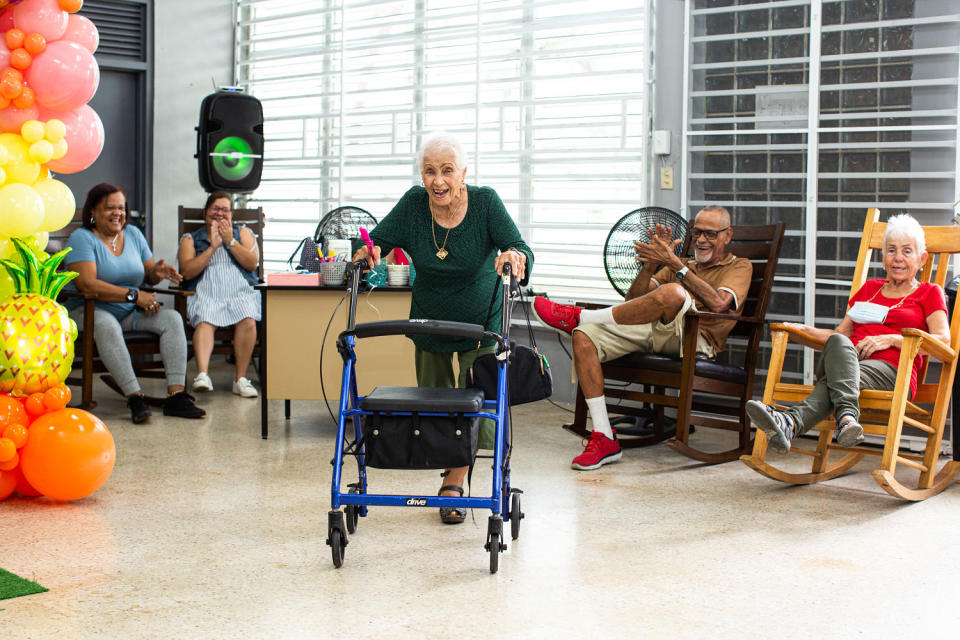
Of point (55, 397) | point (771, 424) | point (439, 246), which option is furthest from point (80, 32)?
point (771, 424)

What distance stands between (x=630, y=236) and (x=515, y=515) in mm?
1889

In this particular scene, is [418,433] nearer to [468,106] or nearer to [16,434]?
[16,434]

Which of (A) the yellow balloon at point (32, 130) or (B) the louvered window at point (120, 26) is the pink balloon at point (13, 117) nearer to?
(A) the yellow balloon at point (32, 130)

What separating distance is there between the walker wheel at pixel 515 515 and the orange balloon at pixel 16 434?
5.66ft

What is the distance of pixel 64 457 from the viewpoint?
3.38 meters

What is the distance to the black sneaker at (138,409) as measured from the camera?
16.2ft

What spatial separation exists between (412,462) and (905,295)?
90.1 inches

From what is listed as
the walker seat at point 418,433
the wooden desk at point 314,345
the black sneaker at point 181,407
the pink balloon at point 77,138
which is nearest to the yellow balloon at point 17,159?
the pink balloon at point 77,138

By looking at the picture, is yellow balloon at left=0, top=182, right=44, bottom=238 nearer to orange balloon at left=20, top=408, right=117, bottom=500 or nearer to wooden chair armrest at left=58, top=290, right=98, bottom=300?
orange balloon at left=20, top=408, right=117, bottom=500

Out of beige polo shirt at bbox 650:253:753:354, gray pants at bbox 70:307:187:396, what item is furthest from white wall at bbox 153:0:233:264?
beige polo shirt at bbox 650:253:753:354

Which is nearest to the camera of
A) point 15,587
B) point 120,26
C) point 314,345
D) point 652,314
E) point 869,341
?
point 15,587

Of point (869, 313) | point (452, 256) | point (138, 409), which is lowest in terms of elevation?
point (138, 409)

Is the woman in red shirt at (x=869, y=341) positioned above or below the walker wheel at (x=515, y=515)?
above

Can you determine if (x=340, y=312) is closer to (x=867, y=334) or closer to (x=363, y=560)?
(x=363, y=560)
